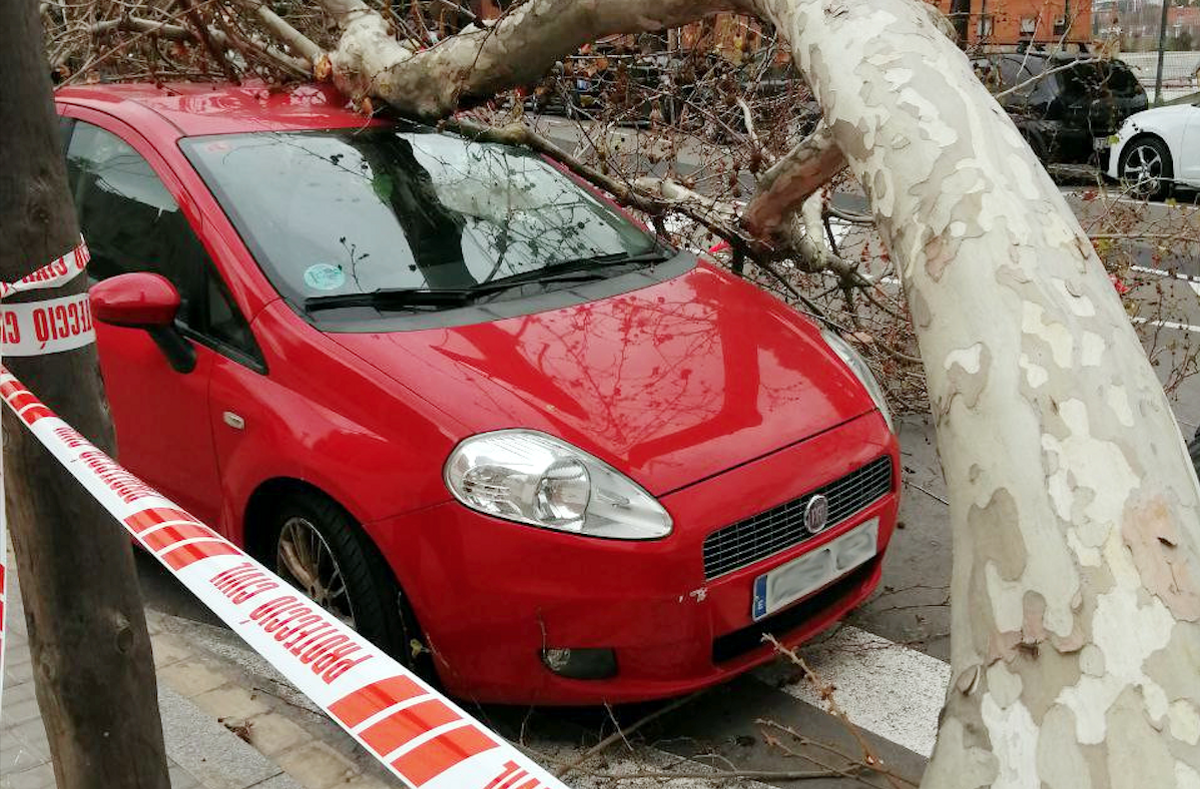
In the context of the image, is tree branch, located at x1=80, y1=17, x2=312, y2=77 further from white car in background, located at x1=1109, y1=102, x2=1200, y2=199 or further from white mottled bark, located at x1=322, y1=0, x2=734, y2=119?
white car in background, located at x1=1109, y1=102, x2=1200, y2=199

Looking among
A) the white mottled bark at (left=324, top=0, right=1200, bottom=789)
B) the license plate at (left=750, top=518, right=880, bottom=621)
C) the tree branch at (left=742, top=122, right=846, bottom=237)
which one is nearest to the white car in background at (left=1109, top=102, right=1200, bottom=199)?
the tree branch at (left=742, top=122, right=846, bottom=237)

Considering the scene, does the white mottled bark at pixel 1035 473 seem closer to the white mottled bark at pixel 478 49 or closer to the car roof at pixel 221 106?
the white mottled bark at pixel 478 49

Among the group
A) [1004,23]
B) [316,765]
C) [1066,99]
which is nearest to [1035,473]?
[316,765]

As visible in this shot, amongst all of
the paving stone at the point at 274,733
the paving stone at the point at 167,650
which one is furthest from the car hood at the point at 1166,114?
the paving stone at the point at 274,733

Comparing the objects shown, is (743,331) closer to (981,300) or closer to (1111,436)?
(981,300)

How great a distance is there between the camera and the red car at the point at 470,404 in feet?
9.37

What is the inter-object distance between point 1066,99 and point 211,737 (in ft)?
42.7

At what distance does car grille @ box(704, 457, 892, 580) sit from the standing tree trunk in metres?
1.32

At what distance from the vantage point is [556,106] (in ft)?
18.2

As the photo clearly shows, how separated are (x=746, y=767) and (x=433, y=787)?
1934 millimetres

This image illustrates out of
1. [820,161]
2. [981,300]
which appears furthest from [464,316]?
[981,300]

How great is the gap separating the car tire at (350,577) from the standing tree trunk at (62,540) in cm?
68

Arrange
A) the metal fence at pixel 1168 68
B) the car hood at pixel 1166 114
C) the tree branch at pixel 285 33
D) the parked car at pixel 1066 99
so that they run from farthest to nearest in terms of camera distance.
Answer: the metal fence at pixel 1168 68 < the car hood at pixel 1166 114 < the parked car at pixel 1066 99 < the tree branch at pixel 285 33

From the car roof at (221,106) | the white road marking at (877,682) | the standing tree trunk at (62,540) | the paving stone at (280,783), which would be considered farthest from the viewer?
the car roof at (221,106)
